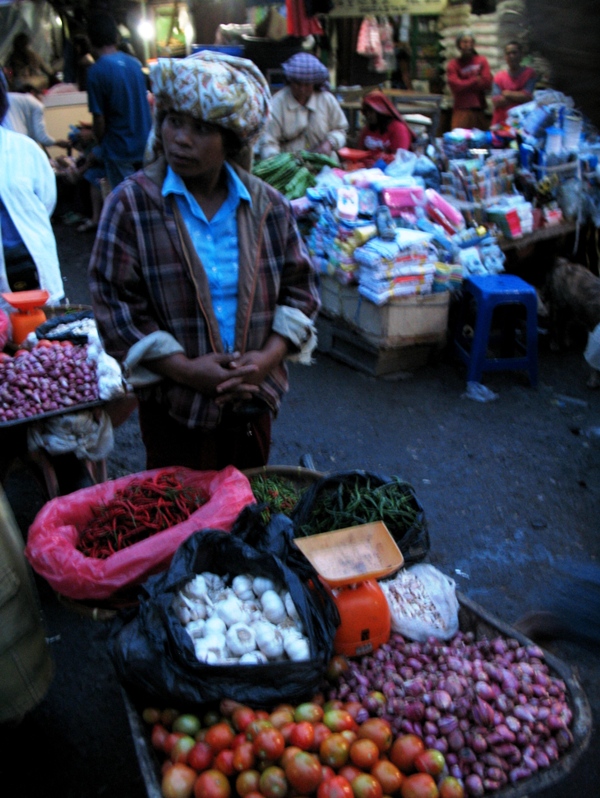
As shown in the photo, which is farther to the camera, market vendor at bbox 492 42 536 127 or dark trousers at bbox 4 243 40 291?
market vendor at bbox 492 42 536 127

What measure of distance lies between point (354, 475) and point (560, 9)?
76.8 inches

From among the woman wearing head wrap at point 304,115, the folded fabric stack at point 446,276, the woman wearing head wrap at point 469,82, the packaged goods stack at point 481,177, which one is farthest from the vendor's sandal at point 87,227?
the woman wearing head wrap at point 469,82

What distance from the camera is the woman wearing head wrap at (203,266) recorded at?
7.18 ft

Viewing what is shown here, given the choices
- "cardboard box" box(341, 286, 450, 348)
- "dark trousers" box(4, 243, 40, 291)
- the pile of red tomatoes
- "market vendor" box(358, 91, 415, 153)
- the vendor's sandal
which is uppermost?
"market vendor" box(358, 91, 415, 153)

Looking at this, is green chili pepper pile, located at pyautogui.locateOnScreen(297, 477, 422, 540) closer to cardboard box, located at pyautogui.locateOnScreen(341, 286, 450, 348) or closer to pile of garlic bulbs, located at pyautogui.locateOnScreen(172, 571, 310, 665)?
pile of garlic bulbs, located at pyautogui.locateOnScreen(172, 571, 310, 665)

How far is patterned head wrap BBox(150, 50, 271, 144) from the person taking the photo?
209 centimetres

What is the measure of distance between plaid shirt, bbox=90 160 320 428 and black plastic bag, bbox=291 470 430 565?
41 centimetres

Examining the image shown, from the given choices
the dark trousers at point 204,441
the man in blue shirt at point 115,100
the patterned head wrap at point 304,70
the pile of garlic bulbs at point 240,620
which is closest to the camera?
the pile of garlic bulbs at point 240,620

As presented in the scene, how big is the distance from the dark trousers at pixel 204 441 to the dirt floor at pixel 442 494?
2.25ft

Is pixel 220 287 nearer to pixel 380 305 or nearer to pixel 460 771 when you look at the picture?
pixel 460 771

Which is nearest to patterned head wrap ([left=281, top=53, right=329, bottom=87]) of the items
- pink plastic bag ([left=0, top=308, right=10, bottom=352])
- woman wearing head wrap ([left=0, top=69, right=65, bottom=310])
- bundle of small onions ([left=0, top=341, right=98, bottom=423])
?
woman wearing head wrap ([left=0, top=69, right=65, bottom=310])

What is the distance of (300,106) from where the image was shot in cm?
Result: 700

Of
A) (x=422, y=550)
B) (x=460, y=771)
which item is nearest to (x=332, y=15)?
(x=422, y=550)

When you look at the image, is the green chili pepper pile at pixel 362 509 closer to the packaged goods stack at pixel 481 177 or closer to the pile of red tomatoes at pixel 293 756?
the pile of red tomatoes at pixel 293 756
